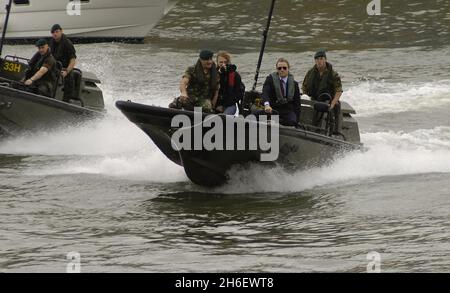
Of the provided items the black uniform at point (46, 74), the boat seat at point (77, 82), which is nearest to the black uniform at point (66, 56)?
the boat seat at point (77, 82)

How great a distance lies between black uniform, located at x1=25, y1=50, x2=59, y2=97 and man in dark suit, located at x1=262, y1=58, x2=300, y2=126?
4097 mm

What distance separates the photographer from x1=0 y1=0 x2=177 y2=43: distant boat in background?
100 ft

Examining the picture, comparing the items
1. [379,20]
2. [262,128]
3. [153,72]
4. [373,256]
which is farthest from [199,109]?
[379,20]

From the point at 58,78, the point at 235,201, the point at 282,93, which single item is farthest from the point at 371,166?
the point at 58,78

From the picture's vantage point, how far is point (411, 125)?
1923 cm

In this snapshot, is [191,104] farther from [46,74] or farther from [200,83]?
[46,74]

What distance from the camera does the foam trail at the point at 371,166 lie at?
13.3m

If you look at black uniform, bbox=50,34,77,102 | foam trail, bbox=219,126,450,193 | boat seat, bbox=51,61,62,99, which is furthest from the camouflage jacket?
black uniform, bbox=50,34,77,102

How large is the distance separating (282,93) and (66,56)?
469 centimetres

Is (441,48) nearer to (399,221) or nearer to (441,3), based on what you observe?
(441,3)

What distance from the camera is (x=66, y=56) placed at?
56.0 feet

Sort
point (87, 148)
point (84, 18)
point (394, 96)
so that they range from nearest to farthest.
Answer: point (87, 148) < point (394, 96) < point (84, 18)

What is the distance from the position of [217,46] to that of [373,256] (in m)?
18.8

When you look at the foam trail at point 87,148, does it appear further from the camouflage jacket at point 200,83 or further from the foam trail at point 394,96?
the foam trail at point 394,96
